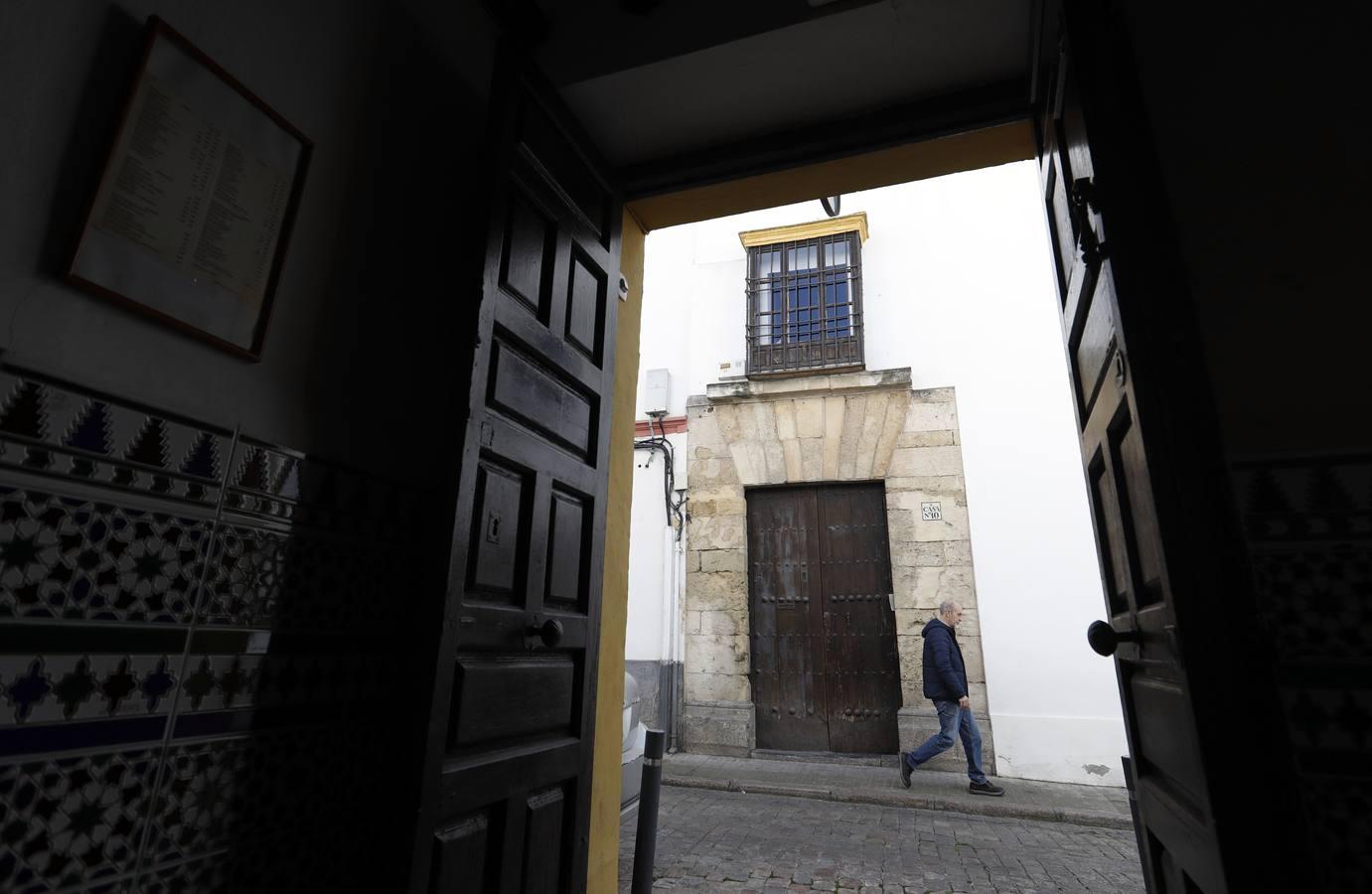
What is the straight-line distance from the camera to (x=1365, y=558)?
4.15ft

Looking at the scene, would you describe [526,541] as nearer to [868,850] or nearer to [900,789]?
[868,850]

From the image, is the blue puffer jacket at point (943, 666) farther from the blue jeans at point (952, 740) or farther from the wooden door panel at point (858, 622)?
the wooden door panel at point (858, 622)

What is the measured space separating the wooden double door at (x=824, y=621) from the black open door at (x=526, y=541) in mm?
4891

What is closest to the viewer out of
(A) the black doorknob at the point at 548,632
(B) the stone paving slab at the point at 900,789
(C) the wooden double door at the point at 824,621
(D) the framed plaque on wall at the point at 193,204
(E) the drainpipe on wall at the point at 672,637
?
(D) the framed plaque on wall at the point at 193,204

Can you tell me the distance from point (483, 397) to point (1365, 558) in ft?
5.89

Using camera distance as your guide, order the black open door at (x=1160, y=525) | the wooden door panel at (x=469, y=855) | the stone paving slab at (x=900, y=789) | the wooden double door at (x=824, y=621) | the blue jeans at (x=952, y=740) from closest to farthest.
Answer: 1. the black open door at (x=1160, y=525)
2. the wooden door panel at (x=469, y=855)
3. the stone paving slab at (x=900, y=789)
4. the blue jeans at (x=952, y=740)
5. the wooden double door at (x=824, y=621)

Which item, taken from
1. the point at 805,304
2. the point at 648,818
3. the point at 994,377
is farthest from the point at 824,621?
the point at 648,818

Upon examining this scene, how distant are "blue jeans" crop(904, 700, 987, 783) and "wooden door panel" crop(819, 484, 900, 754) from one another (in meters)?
0.90

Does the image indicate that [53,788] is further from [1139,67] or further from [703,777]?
[703,777]

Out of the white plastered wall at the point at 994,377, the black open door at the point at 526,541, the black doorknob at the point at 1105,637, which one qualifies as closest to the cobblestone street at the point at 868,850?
the white plastered wall at the point at 994,377

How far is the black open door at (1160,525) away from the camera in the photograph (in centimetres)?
103

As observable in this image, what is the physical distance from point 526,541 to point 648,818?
162 centimetres

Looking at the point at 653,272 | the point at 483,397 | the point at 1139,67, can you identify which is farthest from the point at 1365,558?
the point at 653,272

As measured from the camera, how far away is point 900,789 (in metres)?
5.16
